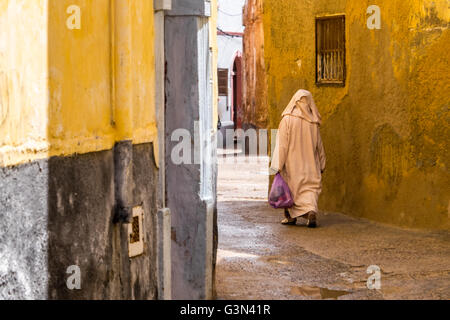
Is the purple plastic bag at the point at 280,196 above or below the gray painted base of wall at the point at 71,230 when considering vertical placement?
below

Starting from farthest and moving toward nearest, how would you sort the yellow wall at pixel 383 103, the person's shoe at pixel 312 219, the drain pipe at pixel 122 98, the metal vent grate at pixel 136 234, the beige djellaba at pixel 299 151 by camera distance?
the beige djellaba at pixel 299 151 → the person's shoe at pixel 312 219 → the yellow wall at pixel 383 103 → the metal vent grate at pixel 136 234 → the drain pipe at pixel 122 98

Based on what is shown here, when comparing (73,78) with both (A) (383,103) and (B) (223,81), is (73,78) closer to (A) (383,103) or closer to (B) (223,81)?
(A) (383,103)

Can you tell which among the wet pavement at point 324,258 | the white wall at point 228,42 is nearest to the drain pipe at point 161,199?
the wet pavement at point 324,258

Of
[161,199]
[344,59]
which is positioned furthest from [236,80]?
[161,199]

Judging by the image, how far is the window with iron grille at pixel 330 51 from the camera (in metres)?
12.1

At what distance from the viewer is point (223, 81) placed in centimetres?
3678

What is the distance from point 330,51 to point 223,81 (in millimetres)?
24555

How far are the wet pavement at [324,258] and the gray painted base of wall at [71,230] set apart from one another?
263 cm

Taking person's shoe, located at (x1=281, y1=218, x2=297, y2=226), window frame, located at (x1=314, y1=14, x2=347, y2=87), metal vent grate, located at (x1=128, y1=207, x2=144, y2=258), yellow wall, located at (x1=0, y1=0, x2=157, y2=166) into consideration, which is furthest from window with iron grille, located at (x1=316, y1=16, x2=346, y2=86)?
metal vent grate, located at (x1=128, y1=207, x2=144, y2=258)

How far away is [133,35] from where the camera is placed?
4367 millimetres

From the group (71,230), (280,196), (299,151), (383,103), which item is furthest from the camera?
(383,103)

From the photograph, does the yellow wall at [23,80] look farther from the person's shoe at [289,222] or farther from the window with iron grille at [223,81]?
the window with iron grille at [223,81]
